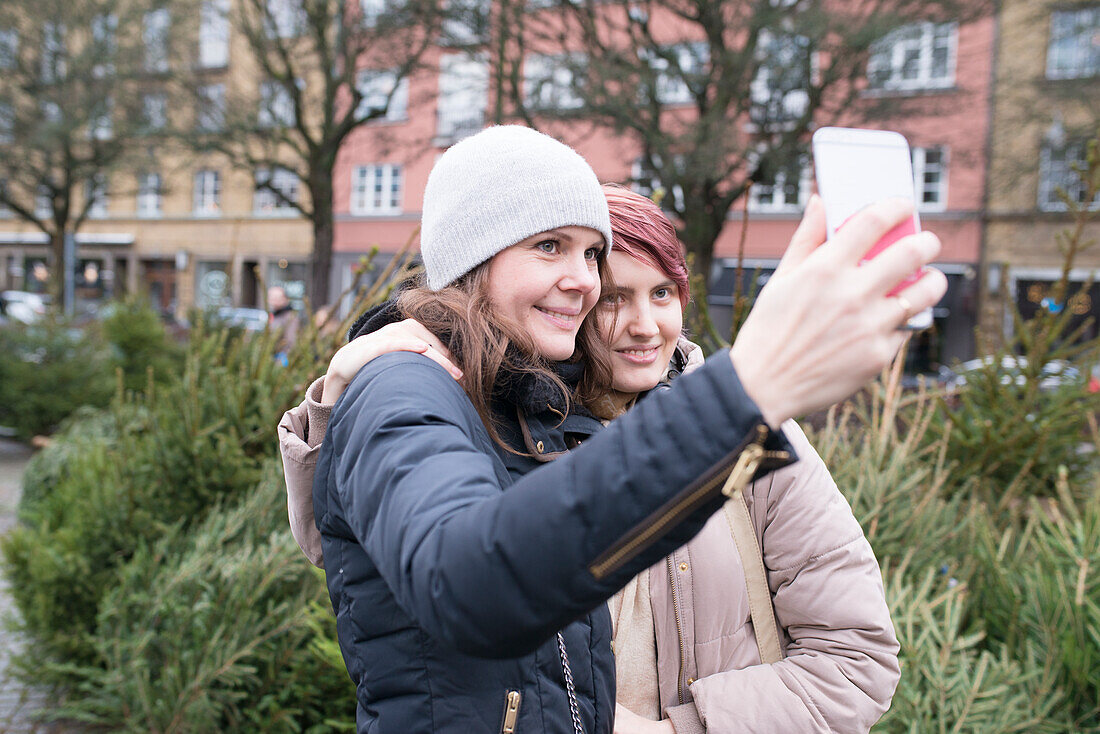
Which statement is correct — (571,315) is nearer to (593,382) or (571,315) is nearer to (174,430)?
(593,382)

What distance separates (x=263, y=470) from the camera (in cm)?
342

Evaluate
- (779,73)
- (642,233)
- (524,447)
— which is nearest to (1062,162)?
(779,73)

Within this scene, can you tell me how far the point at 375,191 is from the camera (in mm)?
28719

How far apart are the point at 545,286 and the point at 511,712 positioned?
641 mm

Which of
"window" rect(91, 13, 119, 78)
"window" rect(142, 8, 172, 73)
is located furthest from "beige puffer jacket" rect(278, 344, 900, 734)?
"window" rect(91, 13, 119, 78)

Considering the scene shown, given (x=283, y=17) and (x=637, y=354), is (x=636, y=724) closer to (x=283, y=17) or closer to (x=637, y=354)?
(x=637, y=354)

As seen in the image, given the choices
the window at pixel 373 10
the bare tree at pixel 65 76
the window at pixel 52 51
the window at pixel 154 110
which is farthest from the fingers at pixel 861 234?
the window at pixel 52 51

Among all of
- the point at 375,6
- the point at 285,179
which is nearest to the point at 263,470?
the point at 375,6

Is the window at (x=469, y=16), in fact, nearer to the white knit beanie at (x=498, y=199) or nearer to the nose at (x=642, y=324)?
the nose at (x=642, y=324)

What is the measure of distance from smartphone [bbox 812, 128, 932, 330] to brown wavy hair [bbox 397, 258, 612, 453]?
564 mm

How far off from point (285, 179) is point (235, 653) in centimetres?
3070

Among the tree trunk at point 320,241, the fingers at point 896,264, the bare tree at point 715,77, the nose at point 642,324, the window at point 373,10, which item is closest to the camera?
the fingers at point 896,264

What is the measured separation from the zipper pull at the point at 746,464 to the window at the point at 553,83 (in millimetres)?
11990

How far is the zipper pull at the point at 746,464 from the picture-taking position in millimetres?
813
